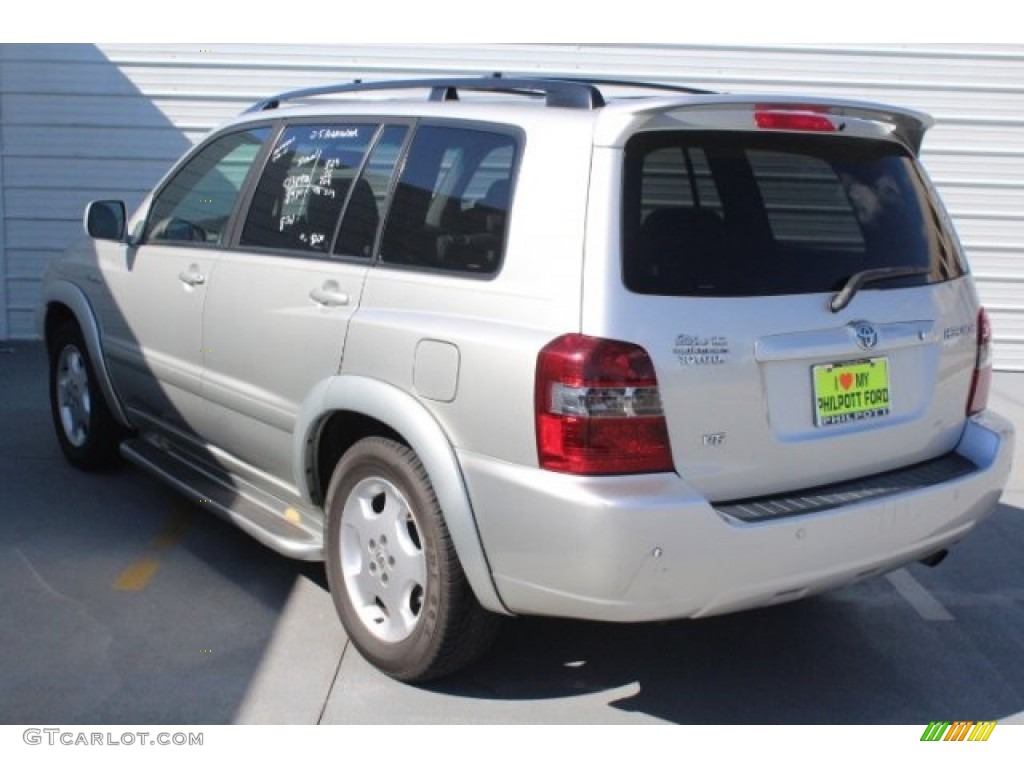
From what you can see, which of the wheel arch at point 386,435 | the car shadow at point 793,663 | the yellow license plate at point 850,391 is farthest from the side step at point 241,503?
the yellow license plate at point 850,391

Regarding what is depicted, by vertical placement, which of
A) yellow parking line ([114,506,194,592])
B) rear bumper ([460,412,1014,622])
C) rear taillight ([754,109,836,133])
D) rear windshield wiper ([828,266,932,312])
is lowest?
yellow parking line ([114,506,194,592])

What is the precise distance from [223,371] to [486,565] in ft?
5.57

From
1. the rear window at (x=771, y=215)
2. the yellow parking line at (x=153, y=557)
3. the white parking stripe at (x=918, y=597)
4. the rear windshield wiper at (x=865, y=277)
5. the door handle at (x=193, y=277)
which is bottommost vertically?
the yellow parking line at (x=153, y=557)

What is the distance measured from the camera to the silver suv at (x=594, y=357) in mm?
3037

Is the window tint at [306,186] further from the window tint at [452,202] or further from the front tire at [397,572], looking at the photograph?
the front tire at [397,572]

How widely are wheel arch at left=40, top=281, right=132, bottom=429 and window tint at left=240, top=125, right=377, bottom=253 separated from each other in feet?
4.49

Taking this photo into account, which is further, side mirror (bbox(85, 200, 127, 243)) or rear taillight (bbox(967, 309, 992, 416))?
side mirror (bbox(85, 200, 127, 243))

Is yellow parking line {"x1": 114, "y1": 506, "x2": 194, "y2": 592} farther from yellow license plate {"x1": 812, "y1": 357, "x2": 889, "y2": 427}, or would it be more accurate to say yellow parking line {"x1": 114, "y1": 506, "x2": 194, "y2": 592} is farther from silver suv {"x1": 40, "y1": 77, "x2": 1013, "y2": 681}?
yellow license plate {"x1": 812, "y1": 357, "x2": 889, "y2": 427}

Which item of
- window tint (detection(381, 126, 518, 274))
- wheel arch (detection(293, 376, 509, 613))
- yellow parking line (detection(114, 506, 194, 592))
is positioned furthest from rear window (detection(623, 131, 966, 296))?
yellow parking line (detection(114, 506, 194, 592))

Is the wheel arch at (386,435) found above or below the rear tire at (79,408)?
above

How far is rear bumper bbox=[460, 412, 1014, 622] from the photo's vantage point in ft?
9.75

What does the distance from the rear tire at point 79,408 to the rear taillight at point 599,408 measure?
3.26 meters

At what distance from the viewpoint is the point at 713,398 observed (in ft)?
10.1

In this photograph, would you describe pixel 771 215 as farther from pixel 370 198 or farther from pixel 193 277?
pixel 193 277
